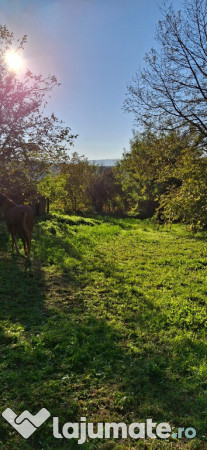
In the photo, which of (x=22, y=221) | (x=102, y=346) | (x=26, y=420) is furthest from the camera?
(x=22, y=221)

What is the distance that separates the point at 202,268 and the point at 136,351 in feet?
22.2

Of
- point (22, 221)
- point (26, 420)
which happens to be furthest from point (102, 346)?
point (22, 221)

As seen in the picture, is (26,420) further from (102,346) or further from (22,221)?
(22,221)

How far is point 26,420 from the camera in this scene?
307 cm

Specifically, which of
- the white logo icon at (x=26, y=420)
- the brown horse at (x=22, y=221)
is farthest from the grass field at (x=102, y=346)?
the brown horse at (x=22, y=221)

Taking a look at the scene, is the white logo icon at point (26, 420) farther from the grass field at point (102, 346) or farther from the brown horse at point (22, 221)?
the brown horse at point (22, 221)

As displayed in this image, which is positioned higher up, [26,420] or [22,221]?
[22,221]

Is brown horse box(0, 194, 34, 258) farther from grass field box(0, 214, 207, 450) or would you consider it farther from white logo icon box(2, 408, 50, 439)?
white logo icon box(2, 408, 50, 439)

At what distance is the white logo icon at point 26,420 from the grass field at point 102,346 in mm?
62

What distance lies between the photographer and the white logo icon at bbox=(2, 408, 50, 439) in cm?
297

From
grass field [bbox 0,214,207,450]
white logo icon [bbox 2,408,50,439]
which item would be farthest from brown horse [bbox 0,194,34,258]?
white logo icon [bbox 2,408,50,439]

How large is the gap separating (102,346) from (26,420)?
183cm

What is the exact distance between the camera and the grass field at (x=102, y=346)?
3.27 metres

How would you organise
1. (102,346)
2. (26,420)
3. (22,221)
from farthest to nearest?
(22,221) < (102,346) < (26,420)
